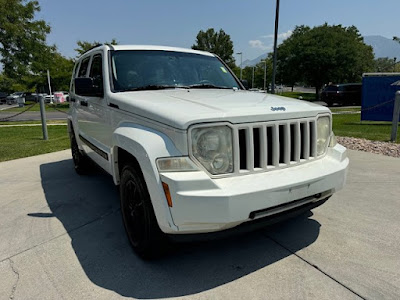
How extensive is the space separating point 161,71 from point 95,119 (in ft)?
3.52

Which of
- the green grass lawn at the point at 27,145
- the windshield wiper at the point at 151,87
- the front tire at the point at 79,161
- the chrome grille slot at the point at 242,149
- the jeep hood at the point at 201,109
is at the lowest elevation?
the green grass lawn at the point at 27,145

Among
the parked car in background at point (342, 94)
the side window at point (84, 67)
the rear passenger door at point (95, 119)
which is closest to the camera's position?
the rear passenger door at point (95, 119)

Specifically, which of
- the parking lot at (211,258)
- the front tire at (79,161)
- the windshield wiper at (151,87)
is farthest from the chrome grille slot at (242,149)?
the front tire at (79,161)

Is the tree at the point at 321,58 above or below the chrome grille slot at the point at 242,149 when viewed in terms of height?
above

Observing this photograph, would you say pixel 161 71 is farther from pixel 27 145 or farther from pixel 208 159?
pixel 27 145

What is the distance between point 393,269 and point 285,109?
1.54 meters

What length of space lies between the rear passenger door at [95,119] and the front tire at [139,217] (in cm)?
84

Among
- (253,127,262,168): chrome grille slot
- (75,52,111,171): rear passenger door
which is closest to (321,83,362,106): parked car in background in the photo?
(75,52,111,171): rear passenger door

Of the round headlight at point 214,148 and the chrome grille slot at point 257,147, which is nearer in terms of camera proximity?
the round headlight at point 214,148

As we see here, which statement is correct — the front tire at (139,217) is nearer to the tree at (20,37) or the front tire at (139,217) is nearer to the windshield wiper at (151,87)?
the windshield wiper at (151,87)

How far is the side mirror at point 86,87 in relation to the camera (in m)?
3.50

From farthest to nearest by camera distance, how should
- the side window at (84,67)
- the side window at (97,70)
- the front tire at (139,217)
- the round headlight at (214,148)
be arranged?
the side window at (84,67) < the side window at (97,70) < the front tire at (139,217) < the round headlight at (214,148)

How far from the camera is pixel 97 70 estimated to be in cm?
404

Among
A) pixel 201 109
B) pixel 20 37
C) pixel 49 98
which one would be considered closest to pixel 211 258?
pixel 201 109
